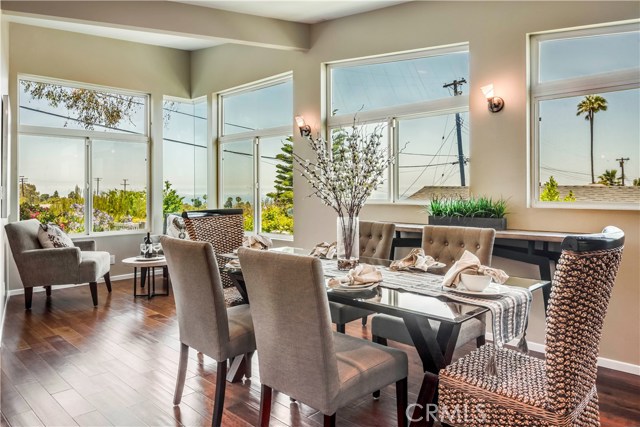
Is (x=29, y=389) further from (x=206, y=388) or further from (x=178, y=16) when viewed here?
(x=178, y=16)

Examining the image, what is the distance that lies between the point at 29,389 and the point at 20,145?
12.8ft

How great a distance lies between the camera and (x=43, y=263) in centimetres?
488

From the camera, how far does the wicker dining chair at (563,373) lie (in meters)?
1.56

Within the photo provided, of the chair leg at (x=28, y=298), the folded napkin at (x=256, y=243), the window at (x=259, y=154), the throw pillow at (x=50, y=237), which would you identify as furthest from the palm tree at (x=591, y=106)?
the chair leg at (x=28, y=298)

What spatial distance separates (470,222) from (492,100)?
1051mm

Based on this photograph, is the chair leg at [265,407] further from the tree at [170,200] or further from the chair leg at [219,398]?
the tree at [170,200]

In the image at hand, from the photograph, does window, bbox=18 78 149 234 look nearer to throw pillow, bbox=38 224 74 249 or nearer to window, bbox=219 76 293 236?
throw pillow, bbox=38 224 74 249

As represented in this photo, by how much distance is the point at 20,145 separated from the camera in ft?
18.6

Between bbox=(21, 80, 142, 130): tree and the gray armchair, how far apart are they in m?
1.76

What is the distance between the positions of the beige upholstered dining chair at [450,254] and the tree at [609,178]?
3.94ft

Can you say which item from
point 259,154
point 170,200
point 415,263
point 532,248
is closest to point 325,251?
point 415,263

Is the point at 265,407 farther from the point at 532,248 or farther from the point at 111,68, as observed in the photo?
the point at 111,68

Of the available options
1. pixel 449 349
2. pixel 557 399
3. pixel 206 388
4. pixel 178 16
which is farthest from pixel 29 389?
pixel 178 16

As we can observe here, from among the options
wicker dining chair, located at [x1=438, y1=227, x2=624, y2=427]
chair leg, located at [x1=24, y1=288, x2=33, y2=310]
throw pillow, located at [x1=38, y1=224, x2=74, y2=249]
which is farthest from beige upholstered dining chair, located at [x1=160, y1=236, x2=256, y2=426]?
throw pillow, located at [x1=38, y1=224, x2=74, y2=249]
